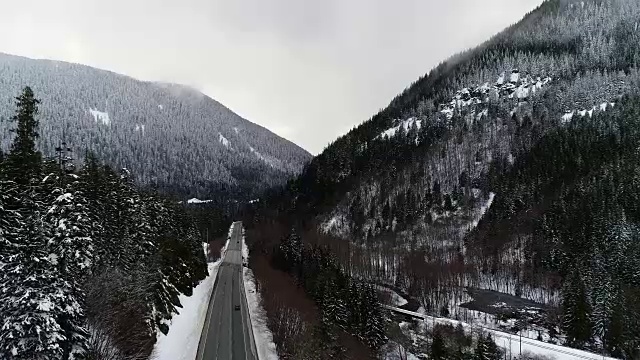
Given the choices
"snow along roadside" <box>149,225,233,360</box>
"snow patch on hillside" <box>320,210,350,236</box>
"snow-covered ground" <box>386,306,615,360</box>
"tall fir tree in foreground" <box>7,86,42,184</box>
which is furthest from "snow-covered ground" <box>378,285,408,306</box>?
"tall fir tree in foreground" <box>7,86,42,184</box>

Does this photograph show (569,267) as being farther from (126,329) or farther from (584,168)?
(126,329)

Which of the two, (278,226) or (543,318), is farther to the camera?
(278,226)

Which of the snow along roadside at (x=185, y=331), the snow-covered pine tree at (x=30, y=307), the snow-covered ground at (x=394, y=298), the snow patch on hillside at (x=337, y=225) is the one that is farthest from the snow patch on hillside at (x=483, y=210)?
the snow-covered pine tree at (x=30, y=307)

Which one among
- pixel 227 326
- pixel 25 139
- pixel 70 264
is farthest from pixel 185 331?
pixel 70 264

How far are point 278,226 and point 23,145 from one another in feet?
440

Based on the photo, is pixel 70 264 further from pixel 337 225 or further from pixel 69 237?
pixel 337 225

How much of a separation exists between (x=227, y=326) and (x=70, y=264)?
35.1m

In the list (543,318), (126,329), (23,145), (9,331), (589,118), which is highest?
(589,118)

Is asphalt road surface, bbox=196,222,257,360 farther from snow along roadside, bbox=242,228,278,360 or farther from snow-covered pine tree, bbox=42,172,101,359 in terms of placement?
snow-covered pine tree, bbox=42,172,101,359

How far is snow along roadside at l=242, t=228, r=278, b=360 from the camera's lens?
53.6m

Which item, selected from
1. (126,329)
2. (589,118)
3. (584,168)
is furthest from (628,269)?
(589,118)

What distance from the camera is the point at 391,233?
550ft

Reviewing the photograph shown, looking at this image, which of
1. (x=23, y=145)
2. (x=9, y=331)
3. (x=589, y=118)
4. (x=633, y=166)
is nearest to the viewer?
(x=9, y=331)

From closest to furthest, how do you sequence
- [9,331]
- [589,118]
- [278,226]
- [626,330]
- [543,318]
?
[9,331] → [626,330] → [543,318] → [278,226] → [589,118]
